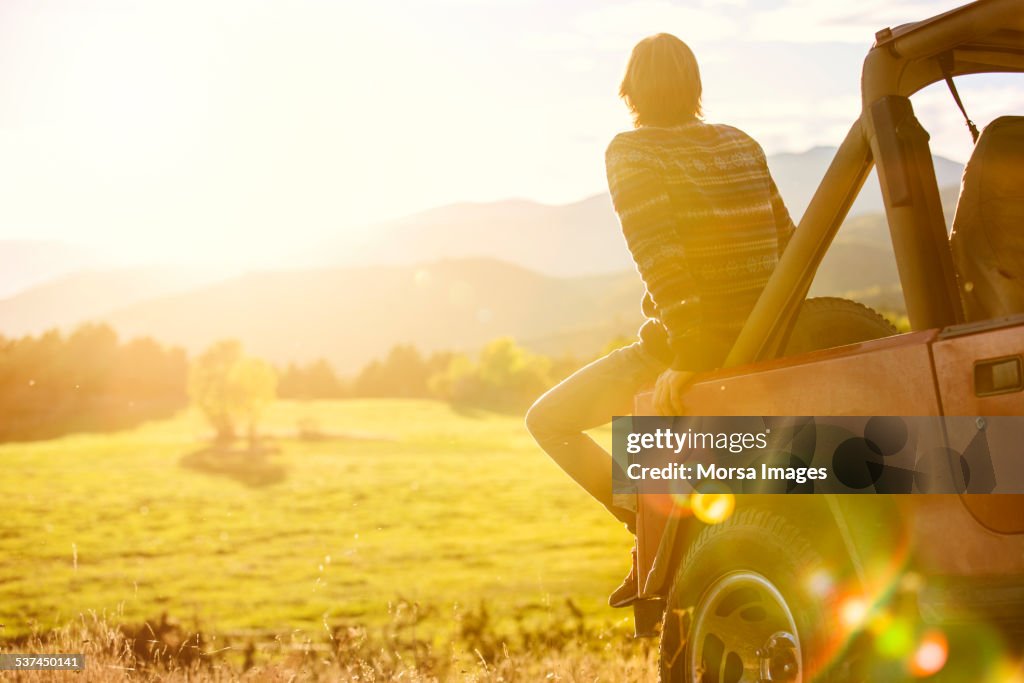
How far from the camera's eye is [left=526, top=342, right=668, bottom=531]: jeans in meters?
4.41

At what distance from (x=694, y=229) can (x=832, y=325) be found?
630mm

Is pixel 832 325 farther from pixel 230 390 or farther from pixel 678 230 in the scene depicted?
pixel 230 390

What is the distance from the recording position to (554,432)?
468 cm

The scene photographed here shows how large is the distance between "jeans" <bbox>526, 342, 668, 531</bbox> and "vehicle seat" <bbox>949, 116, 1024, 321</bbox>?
1.42 m

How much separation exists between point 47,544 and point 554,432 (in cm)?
4443

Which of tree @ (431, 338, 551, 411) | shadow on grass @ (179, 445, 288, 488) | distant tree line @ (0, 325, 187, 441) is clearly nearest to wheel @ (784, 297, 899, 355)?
shadow on grass @ (179, 445, 288, 488)

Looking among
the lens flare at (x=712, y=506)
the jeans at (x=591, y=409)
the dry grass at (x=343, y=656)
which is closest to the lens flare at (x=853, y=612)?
the lens flare at (x=712, y=506)

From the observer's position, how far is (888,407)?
2684mm

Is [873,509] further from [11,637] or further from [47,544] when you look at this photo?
[47,544]

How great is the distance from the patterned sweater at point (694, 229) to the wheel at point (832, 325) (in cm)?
25

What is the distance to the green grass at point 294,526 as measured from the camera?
104 feet

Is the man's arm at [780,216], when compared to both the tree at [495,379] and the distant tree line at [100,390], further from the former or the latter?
the tree at [495,379]

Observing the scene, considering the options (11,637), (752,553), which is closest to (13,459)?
(11,637)

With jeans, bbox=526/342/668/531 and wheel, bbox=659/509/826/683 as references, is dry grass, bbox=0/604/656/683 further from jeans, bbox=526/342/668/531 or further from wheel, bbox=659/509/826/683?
wheel, bbox=659/509/826/683
